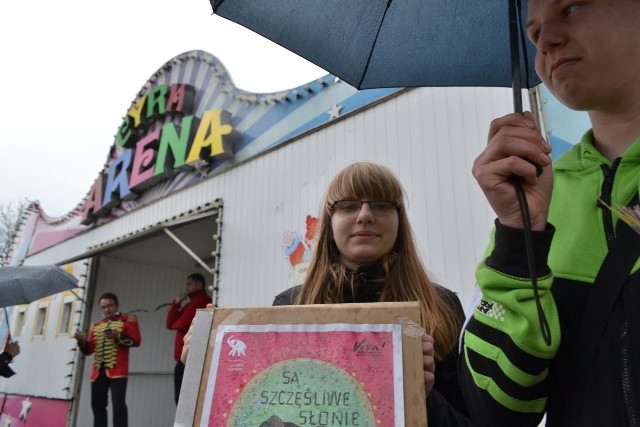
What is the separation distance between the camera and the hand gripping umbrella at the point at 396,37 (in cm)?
146

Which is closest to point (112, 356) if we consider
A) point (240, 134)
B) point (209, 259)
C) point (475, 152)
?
point (209, 259)

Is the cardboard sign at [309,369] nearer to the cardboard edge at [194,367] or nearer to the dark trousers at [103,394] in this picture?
the cardboard edge at [194,367]

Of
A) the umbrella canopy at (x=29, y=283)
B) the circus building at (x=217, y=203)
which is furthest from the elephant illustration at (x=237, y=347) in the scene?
the umbrella canopy at (x=29, y=283)

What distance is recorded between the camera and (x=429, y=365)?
1.08 meters

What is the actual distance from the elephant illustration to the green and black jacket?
1.65 ft

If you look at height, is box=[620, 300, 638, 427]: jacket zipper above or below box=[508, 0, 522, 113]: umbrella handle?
below

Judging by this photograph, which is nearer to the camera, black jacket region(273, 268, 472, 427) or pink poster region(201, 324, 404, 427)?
pink poster region(201, 324, 404, 427)

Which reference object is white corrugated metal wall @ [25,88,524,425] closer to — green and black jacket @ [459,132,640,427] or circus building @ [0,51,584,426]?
circus building @ [0,51,584,426]

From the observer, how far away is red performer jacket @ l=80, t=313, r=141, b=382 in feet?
21.4

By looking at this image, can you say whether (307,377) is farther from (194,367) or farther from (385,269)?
Result: (385,269)

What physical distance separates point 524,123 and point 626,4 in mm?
309

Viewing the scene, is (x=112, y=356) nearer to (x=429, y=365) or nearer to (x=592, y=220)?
(x=429, y=365)

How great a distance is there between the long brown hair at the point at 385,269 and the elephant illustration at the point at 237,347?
48cm

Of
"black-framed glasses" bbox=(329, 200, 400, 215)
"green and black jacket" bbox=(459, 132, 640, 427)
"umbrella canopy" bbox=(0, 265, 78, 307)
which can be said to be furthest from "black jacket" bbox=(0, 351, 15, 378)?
"green and black jacket" bbox=(459, 132, 640, 427)
